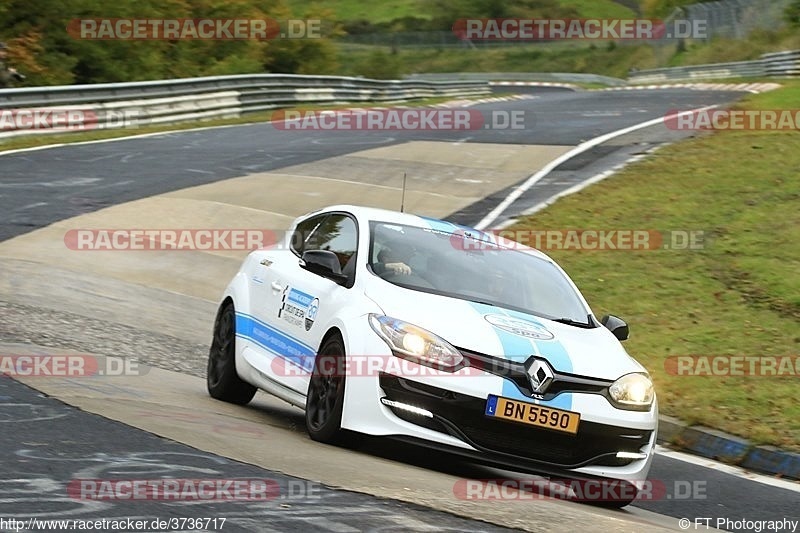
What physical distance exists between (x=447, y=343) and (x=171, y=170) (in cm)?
1520

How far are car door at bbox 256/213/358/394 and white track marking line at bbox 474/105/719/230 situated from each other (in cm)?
869

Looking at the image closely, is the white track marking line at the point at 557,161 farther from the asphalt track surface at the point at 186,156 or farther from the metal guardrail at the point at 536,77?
the metal guardrail at the point at 536,77

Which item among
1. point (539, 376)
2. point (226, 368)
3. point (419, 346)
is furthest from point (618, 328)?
point (226, 368)

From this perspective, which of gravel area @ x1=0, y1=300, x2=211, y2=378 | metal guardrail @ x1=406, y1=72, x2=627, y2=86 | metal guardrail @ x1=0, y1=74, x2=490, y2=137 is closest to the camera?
gravel area @ x1=0, y1=300, x2=211, y2=378

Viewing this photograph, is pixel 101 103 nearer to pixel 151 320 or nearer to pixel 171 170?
pixel 171 170

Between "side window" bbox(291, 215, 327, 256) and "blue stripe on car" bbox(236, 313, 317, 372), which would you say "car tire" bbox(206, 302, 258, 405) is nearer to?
"blue stripe on car" bbox(236, 313, 317, 372)

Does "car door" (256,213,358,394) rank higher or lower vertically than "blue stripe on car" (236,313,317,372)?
higher

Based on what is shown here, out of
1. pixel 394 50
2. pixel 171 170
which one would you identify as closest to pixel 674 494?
pixel 171 170

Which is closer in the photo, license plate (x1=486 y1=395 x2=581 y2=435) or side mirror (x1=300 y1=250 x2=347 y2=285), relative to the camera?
license plate (x1=486 y1=395 x2=581 y2=435)

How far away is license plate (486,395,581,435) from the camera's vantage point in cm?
752

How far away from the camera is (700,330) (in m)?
13.1

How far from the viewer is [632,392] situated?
26.0 ft

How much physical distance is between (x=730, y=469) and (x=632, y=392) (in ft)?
6.86

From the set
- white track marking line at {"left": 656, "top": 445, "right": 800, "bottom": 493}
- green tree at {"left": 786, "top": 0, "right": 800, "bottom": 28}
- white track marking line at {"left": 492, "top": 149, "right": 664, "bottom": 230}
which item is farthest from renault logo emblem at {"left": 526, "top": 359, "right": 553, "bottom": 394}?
green tree at {"left": 786, "top": 0, "right": 800, "bottom": 28}
